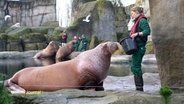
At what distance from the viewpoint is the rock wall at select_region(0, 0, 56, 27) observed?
1593 inches

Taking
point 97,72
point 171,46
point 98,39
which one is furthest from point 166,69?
point 98,39

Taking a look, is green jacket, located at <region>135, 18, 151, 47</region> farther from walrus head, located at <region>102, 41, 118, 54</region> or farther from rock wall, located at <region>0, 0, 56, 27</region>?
rock wall, located at <region>0, 0, 56, 27</region>

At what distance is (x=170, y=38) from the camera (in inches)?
153

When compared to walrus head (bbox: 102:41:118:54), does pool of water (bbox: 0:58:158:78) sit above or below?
below

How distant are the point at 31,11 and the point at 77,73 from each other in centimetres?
3716

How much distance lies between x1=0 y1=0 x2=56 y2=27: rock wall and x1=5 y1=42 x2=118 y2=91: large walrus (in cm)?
3554

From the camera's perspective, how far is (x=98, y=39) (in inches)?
938

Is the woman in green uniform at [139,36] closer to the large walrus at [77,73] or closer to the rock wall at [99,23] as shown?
the large walrus at [77,73]

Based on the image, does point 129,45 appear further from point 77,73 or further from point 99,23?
point 99,23

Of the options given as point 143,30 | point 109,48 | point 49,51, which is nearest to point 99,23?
point 49,51

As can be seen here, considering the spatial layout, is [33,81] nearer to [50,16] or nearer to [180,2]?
[180,2]

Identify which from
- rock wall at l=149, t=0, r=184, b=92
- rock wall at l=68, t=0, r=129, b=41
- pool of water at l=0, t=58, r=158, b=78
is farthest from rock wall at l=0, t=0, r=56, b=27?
rock wall at l=149, t=0, r=184, b=92

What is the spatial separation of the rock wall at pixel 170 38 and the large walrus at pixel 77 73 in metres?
1.23

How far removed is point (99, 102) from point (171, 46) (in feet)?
4.49
